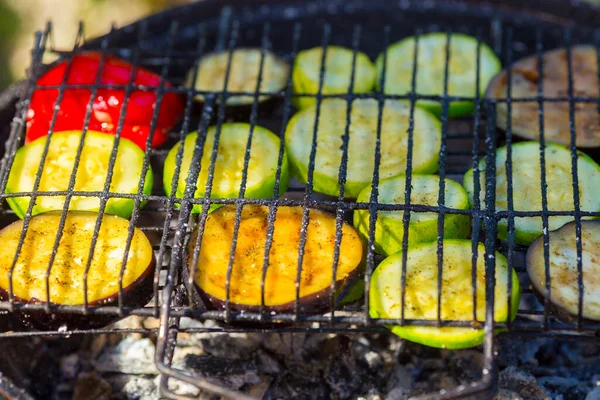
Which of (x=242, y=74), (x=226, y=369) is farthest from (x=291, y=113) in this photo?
(x=226, y=369)

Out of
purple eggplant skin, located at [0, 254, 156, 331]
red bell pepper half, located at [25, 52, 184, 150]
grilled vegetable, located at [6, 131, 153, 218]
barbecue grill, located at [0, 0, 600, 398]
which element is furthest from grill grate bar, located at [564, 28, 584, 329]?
red bell pepper half, located at [25, 52, 184, 150]

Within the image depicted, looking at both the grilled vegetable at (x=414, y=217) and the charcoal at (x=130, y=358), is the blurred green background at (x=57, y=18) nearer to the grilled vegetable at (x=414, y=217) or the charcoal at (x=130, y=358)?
the charcoal at (x=130, y=358)

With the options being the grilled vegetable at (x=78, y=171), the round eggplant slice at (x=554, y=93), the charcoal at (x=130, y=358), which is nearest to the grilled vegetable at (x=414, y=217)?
the round eggplant slice at (x=554, y=93)

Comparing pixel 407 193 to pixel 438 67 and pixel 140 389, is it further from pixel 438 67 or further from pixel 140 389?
pixel 140 389

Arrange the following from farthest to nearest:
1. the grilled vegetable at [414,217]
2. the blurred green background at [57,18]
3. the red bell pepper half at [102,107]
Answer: the blurred green background at [57,18] < the red bell pepper half at [102,107] < the grilled vegetable at [414,217]

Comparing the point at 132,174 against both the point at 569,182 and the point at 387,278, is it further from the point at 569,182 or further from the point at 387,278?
the point at 569,182

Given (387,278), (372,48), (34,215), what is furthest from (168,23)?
(387,278)
